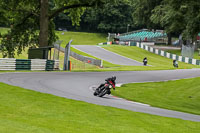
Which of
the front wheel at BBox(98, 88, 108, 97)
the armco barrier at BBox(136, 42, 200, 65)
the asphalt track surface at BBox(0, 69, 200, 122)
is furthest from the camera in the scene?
the armco barrier at BBox(136, 42, 200, 65)

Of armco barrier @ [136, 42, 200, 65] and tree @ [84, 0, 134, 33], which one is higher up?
tree @ [84, 0, 134, 33]

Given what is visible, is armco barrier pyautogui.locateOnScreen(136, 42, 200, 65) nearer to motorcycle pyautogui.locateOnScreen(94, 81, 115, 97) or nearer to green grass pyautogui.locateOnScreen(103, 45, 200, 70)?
green grass pyautogui.locateOnScreen(103, 45, 200, 70)

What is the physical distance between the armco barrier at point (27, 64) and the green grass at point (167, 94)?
9187mm

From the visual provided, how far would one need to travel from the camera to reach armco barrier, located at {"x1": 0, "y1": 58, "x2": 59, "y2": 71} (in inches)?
1064

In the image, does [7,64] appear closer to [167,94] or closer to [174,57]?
[167,94]

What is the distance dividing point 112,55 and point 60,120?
166 ft

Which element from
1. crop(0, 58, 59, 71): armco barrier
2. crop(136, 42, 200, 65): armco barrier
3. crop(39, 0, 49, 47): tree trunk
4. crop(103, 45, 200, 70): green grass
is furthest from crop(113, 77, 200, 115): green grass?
crop(103, 45, 200, 70): green grass

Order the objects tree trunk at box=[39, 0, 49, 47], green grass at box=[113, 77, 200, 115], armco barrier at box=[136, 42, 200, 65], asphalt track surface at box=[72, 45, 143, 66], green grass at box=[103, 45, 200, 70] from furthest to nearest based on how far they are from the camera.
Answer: green grass at box=[103, 45, 200, 70]
armco barrier at box=[136, 42, 200, 65]
asphalt track surface at box=[72, 45, 143, 66]
tree trunk at box=[39, 0, 49, 47]
green grass at box=[113, 77, 200, 115]

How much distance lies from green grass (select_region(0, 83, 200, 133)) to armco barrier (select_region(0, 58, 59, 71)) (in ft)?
45.1

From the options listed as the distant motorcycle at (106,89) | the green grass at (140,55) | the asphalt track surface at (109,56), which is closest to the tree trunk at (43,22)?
the asphalt track surface at (109,56)

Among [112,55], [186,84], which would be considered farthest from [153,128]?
[112,55]

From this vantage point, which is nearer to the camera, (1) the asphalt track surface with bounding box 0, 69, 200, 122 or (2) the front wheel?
(1) the asphalt track surface with bounding box 0, 69, 200, 122

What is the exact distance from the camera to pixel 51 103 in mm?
12648

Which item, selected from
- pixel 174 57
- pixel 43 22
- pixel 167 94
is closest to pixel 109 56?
pixel 174 57
